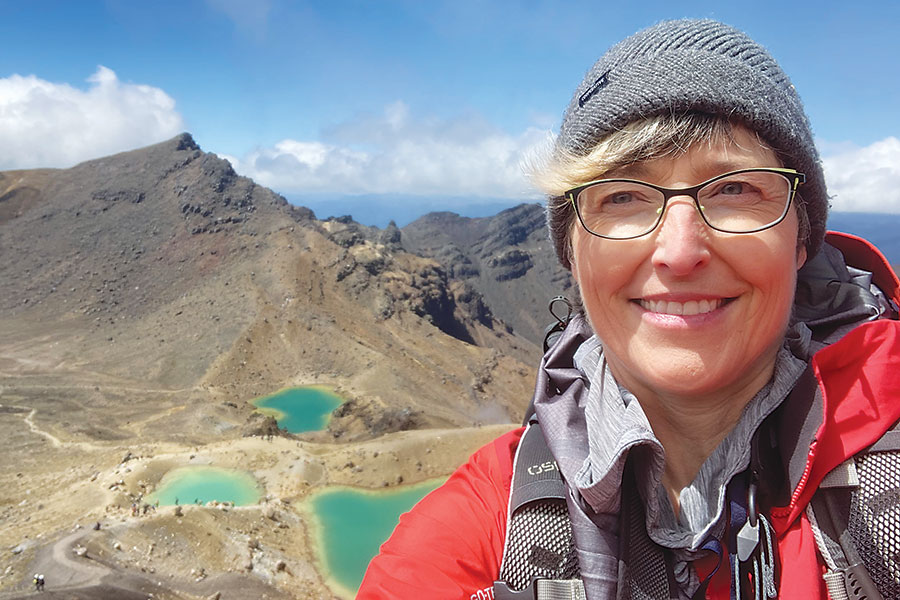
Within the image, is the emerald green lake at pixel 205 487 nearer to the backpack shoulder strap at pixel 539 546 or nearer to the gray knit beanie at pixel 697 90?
the backpack shoulder strap at pixel 539 546

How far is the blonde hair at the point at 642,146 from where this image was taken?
1.97 meters

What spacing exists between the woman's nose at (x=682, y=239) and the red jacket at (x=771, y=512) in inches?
25.2

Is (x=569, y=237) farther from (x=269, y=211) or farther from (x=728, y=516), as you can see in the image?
(x=269, y=211)

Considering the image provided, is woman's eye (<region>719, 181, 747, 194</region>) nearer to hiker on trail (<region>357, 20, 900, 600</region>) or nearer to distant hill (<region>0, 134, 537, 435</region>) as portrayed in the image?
hiker on trail (<region>357, 20, 900, 600</region>)

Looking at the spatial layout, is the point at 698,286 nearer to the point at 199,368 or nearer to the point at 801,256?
the point at 801,256

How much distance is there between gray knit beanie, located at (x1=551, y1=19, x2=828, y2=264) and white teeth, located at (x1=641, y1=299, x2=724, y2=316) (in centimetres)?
65

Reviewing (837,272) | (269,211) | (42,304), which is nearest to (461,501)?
(837,272)

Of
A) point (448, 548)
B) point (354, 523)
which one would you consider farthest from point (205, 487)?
point (448, 548)

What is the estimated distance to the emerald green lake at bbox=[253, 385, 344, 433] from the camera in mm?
30125

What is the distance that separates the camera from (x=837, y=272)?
2.61 m

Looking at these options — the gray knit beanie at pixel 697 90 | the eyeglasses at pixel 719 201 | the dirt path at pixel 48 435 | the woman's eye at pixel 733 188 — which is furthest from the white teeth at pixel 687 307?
the dirt path at pixel 48 435

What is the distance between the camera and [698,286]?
6.26 feet

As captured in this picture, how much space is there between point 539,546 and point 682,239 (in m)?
1.18

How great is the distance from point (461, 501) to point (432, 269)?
58.7m
